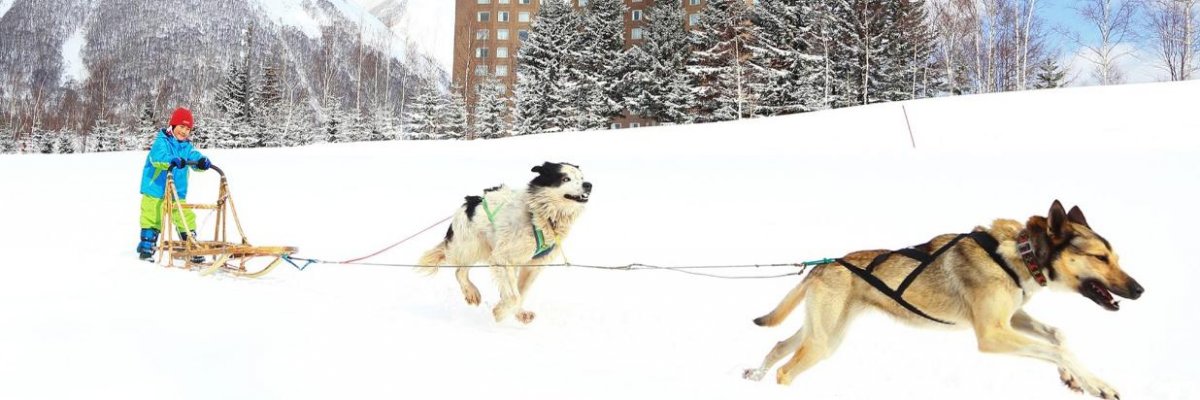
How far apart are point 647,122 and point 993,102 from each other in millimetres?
25247

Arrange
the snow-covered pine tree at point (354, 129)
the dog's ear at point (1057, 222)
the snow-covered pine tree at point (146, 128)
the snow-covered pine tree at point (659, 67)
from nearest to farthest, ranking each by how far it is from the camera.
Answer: the dog's ear at point (1057, 222), the snow-covered pine tree at point (659, 67), the snow-covered pine tree at point (354, 129), the snow-covered pine tree at point (146, 128)

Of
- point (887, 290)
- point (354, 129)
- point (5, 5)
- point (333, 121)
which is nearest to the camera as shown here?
point (887, 290)

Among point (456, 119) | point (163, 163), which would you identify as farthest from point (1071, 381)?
point (456, 119)

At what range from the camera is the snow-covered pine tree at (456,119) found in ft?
142

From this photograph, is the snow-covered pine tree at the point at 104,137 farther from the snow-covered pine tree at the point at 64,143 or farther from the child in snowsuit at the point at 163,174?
the child in snowsuit at the point at 163,174

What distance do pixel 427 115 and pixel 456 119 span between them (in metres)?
2.14

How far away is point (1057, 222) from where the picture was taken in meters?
3.51

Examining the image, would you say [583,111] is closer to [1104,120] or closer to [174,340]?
[1104,120]

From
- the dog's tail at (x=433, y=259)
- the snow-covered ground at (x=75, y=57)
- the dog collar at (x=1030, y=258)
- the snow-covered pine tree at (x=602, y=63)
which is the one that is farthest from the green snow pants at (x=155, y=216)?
the snow-covered ground at (x=75, y=57)

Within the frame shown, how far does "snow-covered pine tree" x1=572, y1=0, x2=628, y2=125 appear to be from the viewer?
3941 cm

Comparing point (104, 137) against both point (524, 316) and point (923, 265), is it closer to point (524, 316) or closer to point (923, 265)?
point (524, 316)

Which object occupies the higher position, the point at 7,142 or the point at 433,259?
the point at 7,142

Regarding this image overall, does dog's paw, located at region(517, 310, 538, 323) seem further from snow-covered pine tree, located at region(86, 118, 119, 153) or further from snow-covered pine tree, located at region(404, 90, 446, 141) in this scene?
snow-covered pine tree, located at region(86, 118, 119, 153)

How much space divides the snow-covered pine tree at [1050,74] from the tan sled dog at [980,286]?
36.4 meters
